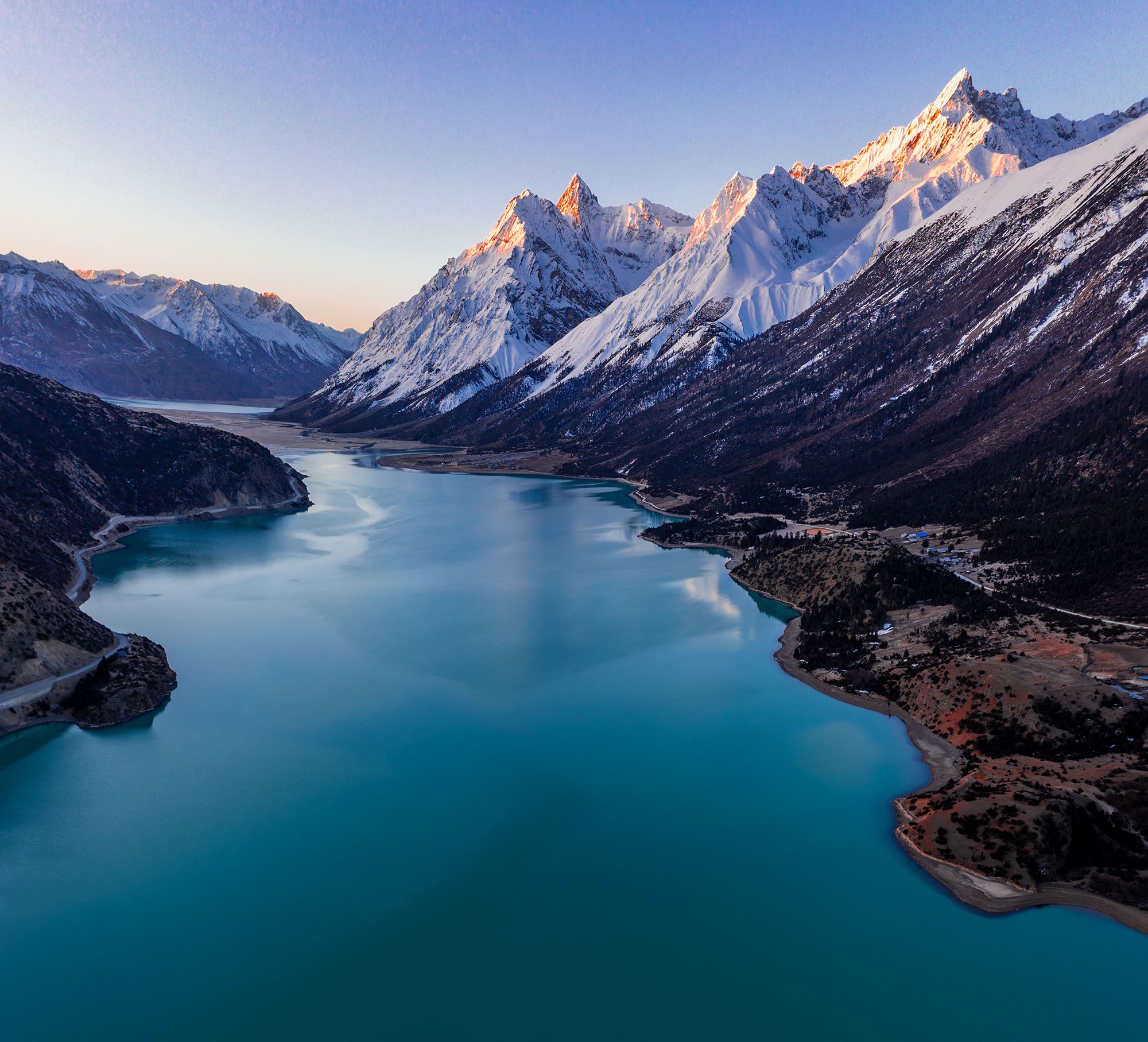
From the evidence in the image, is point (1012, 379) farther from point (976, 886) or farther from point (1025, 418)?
point (976, 886)

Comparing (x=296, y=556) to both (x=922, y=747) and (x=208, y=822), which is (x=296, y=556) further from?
(x=922, y=747)

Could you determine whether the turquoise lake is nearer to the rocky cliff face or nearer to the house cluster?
the rocky cliff face

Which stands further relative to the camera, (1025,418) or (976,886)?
(1025,418)

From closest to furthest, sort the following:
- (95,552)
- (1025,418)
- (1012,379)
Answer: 1. (95,552)
2. (1025,418)
3. (1012,379)

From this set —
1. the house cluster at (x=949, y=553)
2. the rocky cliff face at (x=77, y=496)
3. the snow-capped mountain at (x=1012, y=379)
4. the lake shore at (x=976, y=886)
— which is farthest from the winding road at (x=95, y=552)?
the snow-capped mountain at (x=1012, y=379)

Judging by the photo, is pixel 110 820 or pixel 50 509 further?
pixel 50 509

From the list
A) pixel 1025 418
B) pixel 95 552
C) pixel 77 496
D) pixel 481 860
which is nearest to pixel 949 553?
pixel 1025 418

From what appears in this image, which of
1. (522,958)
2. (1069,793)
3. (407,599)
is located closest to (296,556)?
(407,599)
